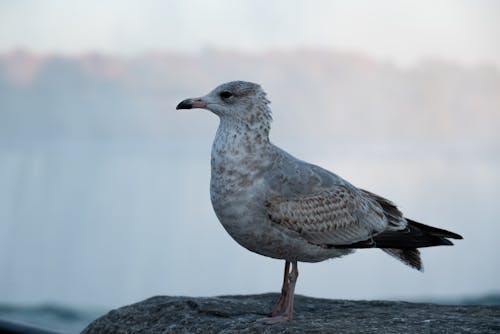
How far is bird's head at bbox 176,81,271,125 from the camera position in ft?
29.9

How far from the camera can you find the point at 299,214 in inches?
356

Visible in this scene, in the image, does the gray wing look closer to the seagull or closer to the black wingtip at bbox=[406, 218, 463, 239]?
the seagull

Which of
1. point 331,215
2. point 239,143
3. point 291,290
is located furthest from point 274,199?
point 291,290

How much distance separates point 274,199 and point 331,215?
3.79 ft

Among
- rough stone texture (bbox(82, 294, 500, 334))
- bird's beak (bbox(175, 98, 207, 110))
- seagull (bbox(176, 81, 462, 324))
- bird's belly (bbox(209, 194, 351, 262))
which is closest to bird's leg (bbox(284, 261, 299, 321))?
seagull (bbox(176, 81, 462, 324))

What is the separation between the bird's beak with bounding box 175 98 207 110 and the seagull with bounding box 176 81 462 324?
1cm

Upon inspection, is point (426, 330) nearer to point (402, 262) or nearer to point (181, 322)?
point (402, 262)

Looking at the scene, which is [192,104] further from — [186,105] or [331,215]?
[331,215]

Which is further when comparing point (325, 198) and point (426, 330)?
point (325, 198)

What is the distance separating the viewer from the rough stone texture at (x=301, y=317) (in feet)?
28.6

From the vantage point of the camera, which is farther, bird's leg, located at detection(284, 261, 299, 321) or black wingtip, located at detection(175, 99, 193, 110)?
black wingtip, located at detection(175, 99, 193, 110)

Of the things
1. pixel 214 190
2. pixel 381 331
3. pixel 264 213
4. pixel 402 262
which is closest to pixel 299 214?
Answer: pixel 264 213

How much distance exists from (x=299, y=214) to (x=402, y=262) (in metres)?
2.46

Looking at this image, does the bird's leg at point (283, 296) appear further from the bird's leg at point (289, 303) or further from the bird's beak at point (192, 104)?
the bird's beak at point (192, 104)
